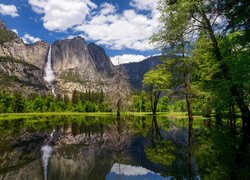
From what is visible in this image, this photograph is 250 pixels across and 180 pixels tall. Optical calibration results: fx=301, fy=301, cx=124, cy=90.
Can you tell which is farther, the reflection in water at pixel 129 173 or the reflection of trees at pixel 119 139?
the reflection of trees at pixel 119 139

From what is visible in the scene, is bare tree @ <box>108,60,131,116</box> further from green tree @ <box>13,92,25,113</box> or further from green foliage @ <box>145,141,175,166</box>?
green foliage @ <box>145,141,175,166</box>

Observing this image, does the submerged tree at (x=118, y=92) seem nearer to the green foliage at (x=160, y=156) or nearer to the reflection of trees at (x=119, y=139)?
the reflection of trees at (x=119, y=139)

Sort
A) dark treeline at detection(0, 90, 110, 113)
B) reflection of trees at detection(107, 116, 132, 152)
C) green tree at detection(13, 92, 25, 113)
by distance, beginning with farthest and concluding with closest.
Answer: green tree at detection(13, 92, 25, 113) < dark treeline at detection(0, 90, 110, 113) < reflection of trees at detection(107, 116, 132, 152)

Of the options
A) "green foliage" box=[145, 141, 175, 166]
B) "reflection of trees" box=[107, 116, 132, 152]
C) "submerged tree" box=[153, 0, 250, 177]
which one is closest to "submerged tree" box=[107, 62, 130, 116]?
"reflection of trees" box=[107, 116, 132, 152]

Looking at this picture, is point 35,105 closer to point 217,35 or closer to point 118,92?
point 118,92

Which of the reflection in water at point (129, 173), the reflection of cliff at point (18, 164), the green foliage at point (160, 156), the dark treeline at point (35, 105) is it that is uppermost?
the dark treeline at point (35, 105)

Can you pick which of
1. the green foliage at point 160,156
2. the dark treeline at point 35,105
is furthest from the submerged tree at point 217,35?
the dark treeline at point 35,105

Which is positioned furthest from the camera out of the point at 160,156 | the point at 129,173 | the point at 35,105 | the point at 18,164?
the point at 35,105

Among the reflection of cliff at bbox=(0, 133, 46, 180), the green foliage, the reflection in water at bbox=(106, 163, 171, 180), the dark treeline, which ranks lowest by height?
the reflection in water at bbox=(106, 163, 171, 180)

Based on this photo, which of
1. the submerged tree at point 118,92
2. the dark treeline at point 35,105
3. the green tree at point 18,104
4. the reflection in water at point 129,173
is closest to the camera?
the reflection in water at point 129,173

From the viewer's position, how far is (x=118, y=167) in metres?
→ 15.5

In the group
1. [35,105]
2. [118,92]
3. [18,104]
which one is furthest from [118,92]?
[35,105]

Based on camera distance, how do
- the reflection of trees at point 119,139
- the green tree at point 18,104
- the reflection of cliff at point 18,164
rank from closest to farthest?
the reflection of cliff at point 18,164
the reflection of trees at point 119,139
the green tree at point 18,104

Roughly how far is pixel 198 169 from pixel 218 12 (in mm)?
12355
